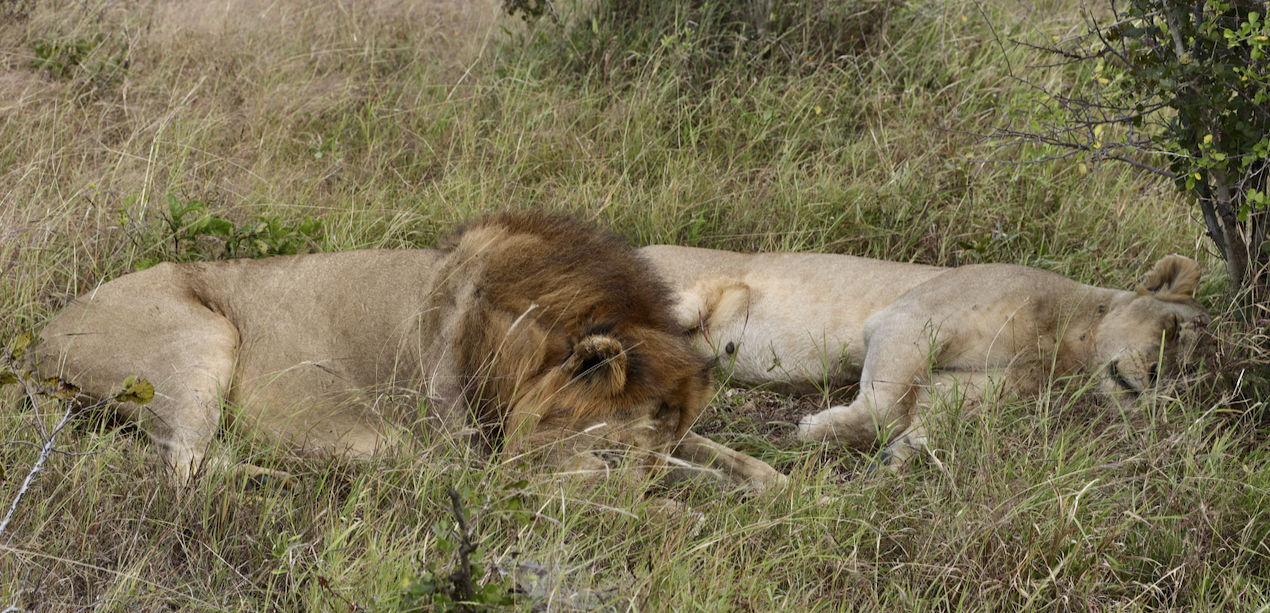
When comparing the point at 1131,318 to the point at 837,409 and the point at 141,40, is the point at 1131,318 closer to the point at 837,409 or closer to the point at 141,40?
the point at 837,409

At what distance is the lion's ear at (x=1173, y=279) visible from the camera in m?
4.21

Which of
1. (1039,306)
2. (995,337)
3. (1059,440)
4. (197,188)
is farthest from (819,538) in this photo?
(197,188)

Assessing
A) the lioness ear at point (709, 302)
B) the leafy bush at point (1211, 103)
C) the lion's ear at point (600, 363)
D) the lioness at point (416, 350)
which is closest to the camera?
the lion's ear at point (600, 363)

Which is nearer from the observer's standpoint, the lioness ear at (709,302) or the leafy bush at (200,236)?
the leafy bush at (200,236)

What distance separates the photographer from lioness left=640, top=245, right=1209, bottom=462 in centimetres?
Result: 407

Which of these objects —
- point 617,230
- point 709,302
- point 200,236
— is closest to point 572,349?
point 709,302

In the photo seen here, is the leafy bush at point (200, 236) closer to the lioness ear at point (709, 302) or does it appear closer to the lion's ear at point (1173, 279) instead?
the lioness ear at point (709, 302)

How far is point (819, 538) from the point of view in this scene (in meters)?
3.09

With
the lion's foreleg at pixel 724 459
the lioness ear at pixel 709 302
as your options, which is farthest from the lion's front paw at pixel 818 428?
the lioness ear at pixel 709 302

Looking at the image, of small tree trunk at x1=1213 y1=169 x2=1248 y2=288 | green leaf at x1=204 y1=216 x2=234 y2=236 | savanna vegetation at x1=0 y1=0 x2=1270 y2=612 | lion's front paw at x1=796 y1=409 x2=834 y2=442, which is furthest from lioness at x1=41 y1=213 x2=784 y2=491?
small tree trunk at x1=1213 y1=169 x2=1248 y2=288

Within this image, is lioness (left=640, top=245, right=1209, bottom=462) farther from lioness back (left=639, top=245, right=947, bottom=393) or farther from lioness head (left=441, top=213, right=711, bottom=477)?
lioness head (left=441, top=213, right=711, bottom=477)

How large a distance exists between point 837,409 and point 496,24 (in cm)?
457

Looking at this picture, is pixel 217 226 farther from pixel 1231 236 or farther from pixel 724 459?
pixel 1231 236

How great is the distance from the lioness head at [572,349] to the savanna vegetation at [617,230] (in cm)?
19
